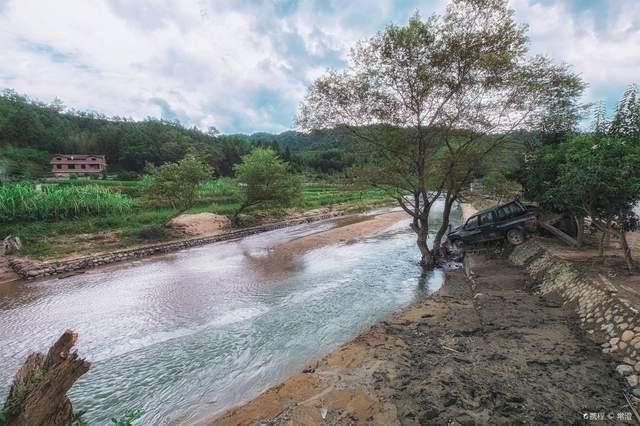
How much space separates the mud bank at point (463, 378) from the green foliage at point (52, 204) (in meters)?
23.2

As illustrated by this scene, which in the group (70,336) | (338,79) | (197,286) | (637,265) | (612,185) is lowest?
(197,286)

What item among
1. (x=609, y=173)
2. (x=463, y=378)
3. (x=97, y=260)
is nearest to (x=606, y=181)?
(x=609, y=173)

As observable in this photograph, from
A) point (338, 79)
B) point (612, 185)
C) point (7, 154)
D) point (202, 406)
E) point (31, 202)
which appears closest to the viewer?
point (202, 406)

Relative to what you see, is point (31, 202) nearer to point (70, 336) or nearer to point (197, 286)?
point (197, 286)

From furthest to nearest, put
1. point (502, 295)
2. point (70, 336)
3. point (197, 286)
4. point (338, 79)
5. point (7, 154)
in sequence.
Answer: point (7, 154), point (197, 286), point (338, 79), point (502, 295), point (70, 336)

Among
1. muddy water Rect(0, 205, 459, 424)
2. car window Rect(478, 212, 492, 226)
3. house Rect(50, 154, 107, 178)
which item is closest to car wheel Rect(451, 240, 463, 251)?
car window Rect(478, 212, 492, 226)

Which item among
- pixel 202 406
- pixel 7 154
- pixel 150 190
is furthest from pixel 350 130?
pixel 7 154

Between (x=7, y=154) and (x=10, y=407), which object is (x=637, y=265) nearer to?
(x=10, y=407)

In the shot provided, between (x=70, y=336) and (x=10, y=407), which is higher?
(x=70, y=336)

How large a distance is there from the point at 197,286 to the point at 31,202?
1646cm

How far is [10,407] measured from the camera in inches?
109

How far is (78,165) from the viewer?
2233 inches

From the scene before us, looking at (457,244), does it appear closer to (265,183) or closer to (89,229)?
(265,183)

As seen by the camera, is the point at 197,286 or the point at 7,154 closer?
the point at 197,286
